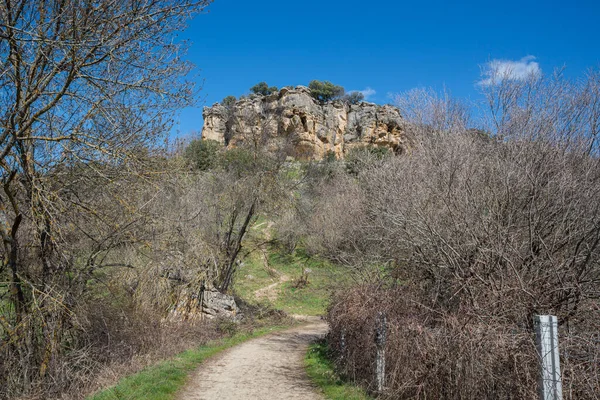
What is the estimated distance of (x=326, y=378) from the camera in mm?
9062

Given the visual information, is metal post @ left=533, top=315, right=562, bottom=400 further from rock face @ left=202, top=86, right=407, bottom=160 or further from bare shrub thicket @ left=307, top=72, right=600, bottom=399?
rock face @ left=202, top=86, right=407, bottom=160

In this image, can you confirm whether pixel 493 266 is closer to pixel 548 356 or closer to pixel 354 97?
pixel 548 356

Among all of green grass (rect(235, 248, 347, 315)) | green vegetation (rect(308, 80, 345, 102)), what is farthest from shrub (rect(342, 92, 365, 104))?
green grass (rect(235, 248, 347, 315))

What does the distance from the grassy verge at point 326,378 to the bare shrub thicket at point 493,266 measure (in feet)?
1.11

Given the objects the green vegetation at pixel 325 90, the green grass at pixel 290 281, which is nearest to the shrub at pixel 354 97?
the green vegetation at pixel 325 90

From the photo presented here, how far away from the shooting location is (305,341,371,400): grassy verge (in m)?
7.51

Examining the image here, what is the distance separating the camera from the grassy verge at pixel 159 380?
23.8ft

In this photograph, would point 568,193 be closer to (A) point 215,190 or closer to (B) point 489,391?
(B) point 489,391

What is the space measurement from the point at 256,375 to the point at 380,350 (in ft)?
11.2

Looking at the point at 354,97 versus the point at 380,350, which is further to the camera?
the point at 354,97

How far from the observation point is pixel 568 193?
6.69 metres

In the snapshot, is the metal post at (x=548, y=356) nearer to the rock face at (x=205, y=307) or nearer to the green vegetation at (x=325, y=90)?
the rock face at (x=205, y=307)

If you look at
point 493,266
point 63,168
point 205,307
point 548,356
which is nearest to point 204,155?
point 205,307

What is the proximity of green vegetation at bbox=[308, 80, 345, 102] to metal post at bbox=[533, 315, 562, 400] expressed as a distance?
71530mm
